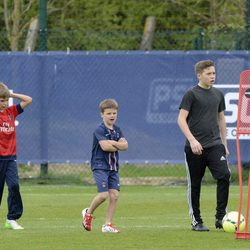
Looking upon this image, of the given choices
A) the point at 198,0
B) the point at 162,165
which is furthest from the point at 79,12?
the point at 162,165

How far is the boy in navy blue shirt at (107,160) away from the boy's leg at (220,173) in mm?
1043

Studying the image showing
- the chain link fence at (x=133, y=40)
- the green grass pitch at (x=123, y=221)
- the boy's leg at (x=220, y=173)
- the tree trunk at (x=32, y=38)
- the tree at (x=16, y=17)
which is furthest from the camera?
the tree at (x=16, y=17)

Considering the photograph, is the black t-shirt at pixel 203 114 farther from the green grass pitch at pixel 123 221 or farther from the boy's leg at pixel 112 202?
the green grass pitch at pixel 123 221

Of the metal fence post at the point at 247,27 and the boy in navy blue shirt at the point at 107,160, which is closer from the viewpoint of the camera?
the boy in navy blue shirt at the point at 107,160

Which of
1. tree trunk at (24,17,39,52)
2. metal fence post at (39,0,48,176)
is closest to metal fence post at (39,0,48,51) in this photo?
metal fence post at (39,0,48,176)

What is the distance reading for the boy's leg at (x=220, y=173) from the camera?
12.0 metres

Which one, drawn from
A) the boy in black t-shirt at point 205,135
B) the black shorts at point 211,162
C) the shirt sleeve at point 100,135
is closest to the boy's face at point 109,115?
the shirt sleeve at point 100,135

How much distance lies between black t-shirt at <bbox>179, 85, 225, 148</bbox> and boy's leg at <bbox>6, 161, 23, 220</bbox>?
206 cm

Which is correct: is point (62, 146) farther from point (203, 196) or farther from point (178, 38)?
point (178, 38)

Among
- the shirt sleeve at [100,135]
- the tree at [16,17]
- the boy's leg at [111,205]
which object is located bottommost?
the boy's leg at [111,205]

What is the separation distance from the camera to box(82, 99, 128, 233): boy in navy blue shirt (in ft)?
38.5

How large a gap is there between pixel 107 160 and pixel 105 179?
0.73 ft

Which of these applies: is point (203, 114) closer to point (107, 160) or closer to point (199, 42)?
point (107, 160)

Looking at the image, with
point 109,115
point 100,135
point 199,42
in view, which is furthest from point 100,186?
point 199,42
